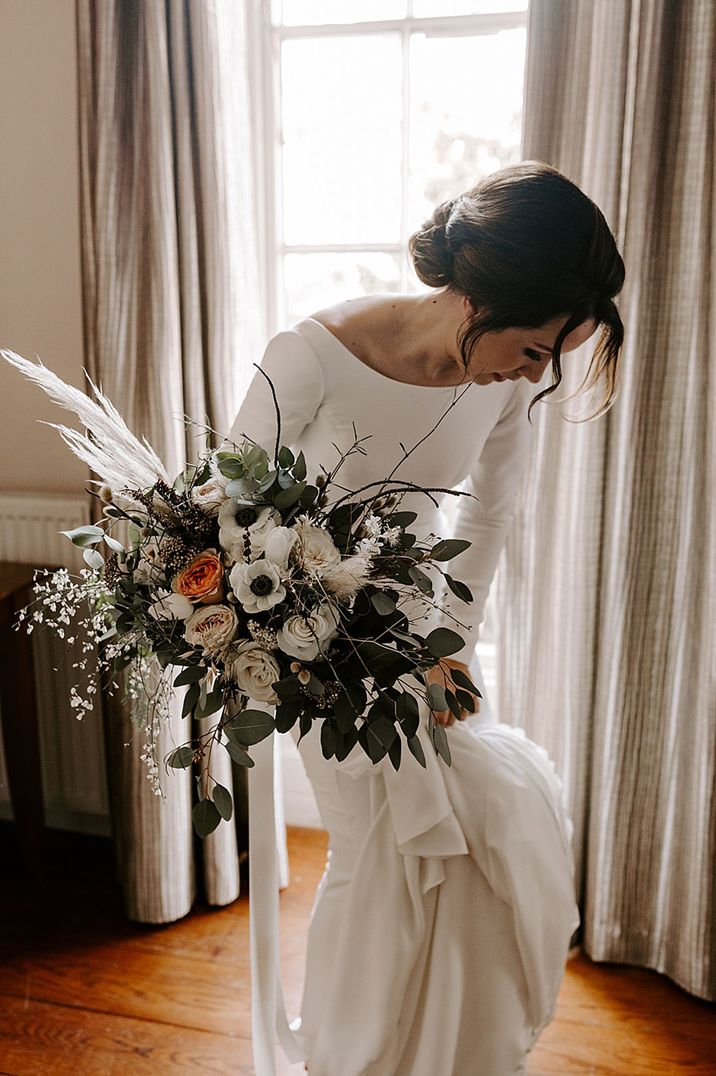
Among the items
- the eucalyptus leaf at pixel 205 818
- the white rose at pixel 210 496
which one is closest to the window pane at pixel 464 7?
the white rose at pixel 210 496

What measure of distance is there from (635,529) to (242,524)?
1001 mm

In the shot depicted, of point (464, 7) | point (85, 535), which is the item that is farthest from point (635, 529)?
point (464, 7)

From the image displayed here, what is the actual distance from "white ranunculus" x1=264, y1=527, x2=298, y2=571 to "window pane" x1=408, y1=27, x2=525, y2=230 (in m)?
1.41

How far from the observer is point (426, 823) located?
1.36m

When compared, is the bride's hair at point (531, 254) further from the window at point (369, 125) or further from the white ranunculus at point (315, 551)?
the window at point (369, 125)

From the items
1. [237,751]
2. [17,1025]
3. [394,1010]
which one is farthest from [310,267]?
[17,1025]

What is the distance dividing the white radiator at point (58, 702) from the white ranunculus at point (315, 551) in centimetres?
119

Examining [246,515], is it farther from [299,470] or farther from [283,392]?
[283,392]

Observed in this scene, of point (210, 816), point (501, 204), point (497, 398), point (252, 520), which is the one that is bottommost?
point (210, 816)

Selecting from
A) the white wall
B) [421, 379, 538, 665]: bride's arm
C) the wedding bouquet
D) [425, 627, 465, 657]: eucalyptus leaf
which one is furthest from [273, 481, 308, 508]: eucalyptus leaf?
the white wall

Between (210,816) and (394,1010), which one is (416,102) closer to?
(210,816)

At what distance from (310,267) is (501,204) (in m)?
1.19

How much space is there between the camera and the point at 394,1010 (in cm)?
138

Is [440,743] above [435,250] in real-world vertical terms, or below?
below
